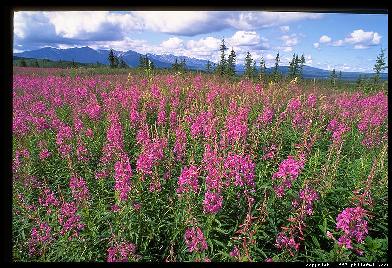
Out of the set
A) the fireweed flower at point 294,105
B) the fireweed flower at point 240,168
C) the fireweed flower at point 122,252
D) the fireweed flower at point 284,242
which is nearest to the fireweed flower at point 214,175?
the fireweed flower at point 240,168

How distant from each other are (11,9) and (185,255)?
2.79 meters

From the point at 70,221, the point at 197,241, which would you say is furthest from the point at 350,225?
the point at 70,221

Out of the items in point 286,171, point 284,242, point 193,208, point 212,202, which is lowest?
point 284,242

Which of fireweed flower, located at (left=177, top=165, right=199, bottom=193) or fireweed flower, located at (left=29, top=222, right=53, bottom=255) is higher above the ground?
fireweed flower, located at (left=177, top=165, right=199, bottom=193)

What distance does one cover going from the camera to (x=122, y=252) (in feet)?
8.74

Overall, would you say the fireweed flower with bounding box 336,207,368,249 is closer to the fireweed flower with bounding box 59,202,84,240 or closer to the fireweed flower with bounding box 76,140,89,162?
the fireweed flower with bounding box 59,202,84,240

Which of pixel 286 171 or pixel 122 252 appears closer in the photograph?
pixel 122 252

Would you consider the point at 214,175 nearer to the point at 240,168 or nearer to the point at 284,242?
the point at 240,168

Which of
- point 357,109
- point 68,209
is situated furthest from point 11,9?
point 357,109

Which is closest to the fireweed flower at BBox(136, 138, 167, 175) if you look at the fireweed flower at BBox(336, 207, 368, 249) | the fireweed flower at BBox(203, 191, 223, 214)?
the fireweed flower at BBox(203, 191, 223, 214)

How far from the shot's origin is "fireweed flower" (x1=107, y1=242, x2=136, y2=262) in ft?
8.78
